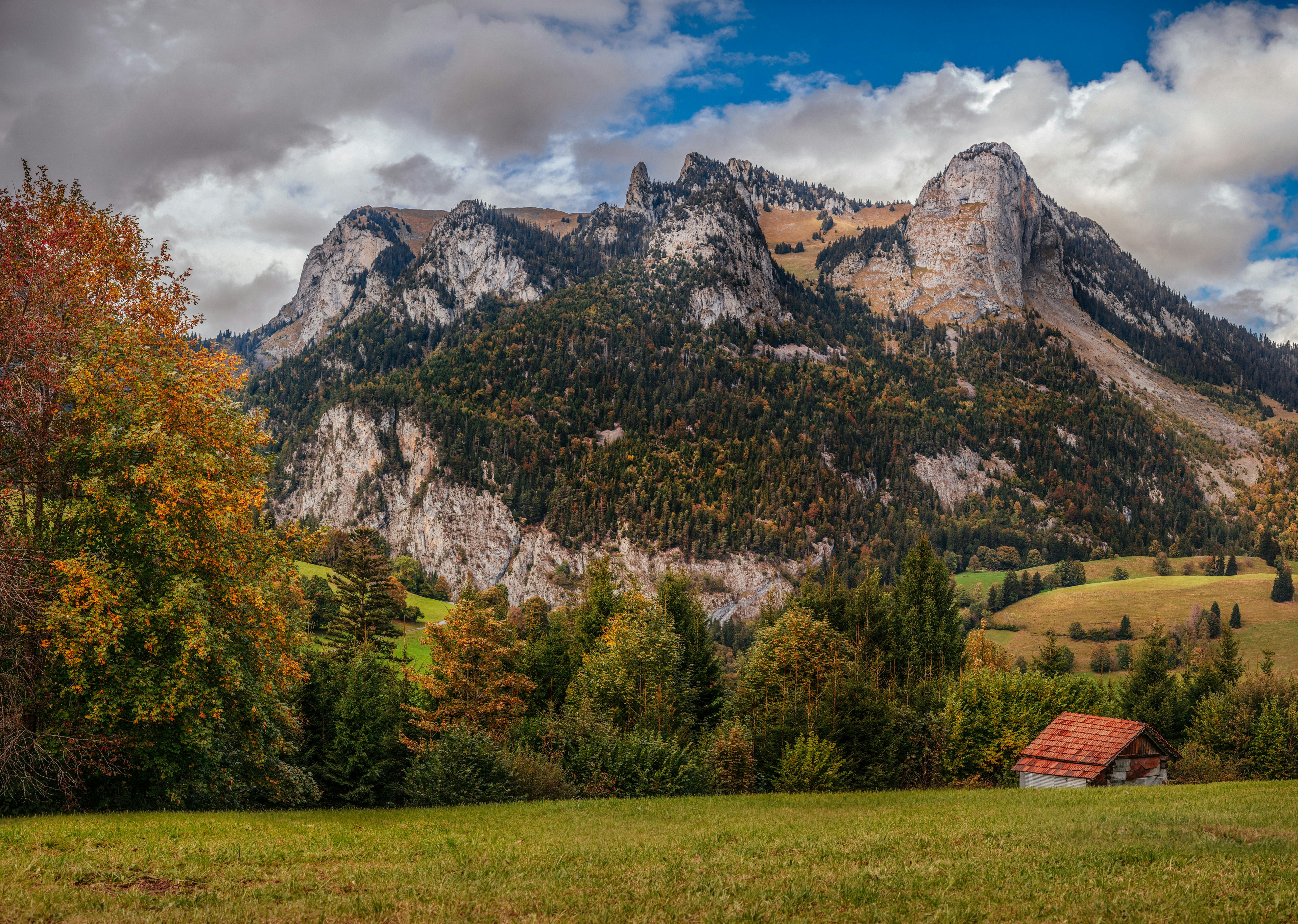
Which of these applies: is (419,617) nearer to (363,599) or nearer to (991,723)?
(363,599)

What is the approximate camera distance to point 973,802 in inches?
1270

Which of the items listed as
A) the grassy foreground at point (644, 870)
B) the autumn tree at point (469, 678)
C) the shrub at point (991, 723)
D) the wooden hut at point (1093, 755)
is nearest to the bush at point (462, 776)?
the grassy foreground at point (644, 870)

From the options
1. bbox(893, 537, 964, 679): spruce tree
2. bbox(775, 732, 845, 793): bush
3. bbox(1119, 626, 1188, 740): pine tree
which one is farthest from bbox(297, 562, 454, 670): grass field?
bbox(1119, 626, 1188, 740): pine tree

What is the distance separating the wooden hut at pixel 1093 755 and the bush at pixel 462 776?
107 feet

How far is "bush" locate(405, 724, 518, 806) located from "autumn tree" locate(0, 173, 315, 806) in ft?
30.5

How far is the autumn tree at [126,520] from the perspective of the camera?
2084cm

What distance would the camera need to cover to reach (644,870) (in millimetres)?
15359

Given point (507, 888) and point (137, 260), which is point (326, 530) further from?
point (507, 888)

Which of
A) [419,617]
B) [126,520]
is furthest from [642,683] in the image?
→ [419,617]

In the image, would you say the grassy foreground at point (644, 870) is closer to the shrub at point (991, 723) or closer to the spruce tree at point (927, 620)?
the shrub at point (991, 723)

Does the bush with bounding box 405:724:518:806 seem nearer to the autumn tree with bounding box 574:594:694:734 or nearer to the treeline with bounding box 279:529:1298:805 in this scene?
the treeline with bounding box 279:529:1298:805

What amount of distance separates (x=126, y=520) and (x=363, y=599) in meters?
54.2

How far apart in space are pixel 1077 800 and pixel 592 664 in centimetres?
3205

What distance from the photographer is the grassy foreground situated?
1233 centimetres
